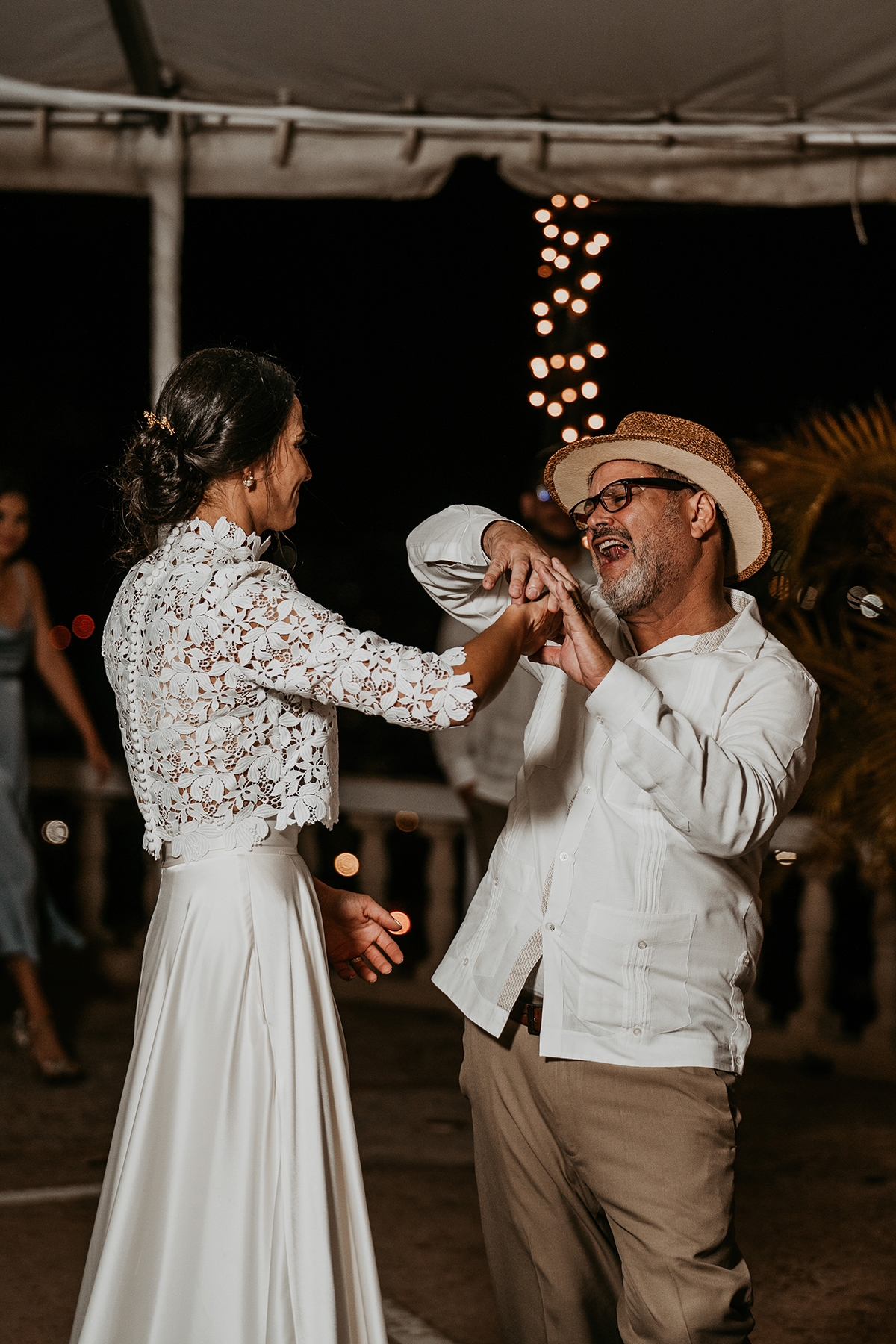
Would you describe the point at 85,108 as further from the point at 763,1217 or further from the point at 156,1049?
the point at 763,1217

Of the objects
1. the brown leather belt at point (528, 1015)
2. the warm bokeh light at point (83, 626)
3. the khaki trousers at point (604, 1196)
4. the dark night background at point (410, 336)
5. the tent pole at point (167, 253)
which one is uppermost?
the dark night background at point (410, 336)

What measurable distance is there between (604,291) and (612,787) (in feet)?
36.7

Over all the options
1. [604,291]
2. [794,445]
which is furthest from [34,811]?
[604,291]

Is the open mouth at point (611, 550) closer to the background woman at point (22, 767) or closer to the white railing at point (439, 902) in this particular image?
the white railing at point (439, 902)

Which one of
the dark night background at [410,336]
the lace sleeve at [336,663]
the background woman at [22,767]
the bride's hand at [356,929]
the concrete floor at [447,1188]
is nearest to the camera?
the lace sleeve at [336,663]

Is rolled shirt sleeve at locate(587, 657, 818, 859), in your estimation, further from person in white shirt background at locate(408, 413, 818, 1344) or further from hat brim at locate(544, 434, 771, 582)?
hat brim at locate(544, 434, 771, 582)

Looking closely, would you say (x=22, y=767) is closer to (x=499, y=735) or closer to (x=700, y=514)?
(x=499, y=735)

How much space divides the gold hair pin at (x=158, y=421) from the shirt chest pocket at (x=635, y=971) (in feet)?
3.62

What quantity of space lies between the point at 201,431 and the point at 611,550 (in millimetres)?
797

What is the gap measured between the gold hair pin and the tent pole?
2829mm

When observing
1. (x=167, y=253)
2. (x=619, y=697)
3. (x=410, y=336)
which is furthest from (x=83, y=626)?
→ (x=619, y=697)

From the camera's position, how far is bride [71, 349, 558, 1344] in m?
2.06

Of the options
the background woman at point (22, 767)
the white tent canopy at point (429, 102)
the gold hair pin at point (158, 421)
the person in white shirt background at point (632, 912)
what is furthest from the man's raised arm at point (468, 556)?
the background woman at point (22, 767)

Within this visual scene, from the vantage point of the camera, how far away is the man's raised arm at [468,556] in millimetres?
2514
